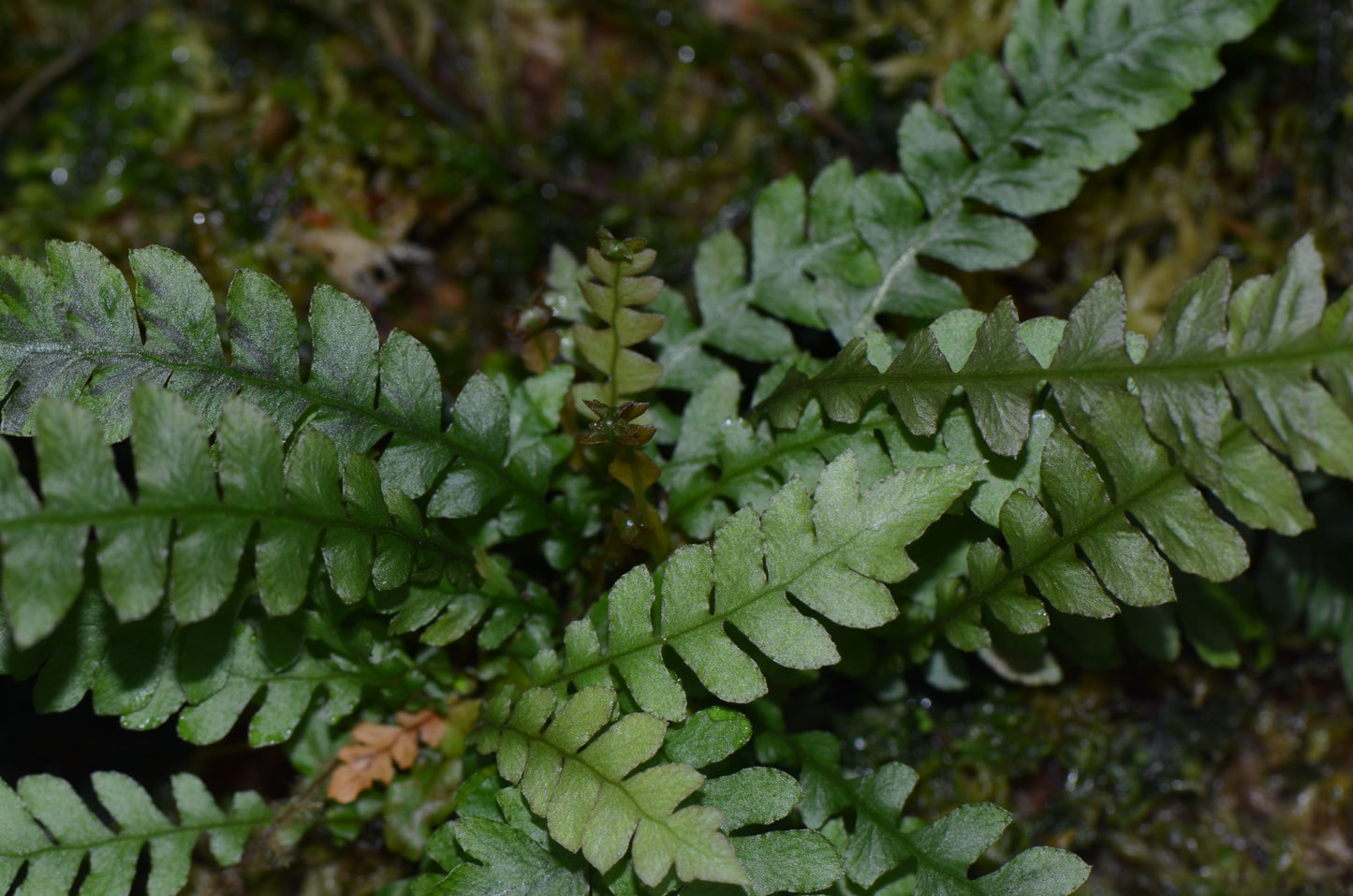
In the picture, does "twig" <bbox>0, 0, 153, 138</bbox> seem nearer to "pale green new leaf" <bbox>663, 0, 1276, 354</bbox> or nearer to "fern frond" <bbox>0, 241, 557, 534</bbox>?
"fern frond" <bbox>0, 241, 557, 534</bbox>

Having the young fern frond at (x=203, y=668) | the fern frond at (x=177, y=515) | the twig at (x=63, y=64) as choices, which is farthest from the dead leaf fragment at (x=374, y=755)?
the twig at (x=63, y=64)

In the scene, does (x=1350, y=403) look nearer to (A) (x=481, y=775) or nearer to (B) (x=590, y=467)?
(B) (x=590, y=467)

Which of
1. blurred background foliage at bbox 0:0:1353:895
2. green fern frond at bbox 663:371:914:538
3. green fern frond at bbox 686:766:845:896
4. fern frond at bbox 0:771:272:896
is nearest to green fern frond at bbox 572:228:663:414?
green fern frond at bbox 663:371:914:538

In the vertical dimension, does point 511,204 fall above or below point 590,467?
above

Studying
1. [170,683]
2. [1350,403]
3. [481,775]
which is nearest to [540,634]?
[481,775]

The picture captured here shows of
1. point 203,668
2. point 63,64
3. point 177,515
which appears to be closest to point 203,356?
point 177,515

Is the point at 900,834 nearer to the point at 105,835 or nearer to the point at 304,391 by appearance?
the point at 304,391
